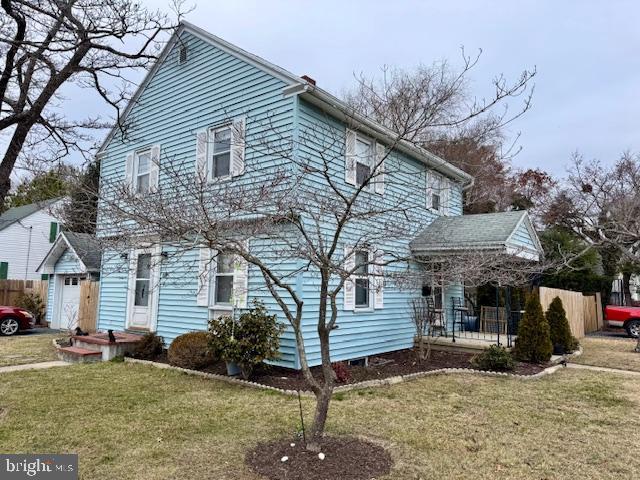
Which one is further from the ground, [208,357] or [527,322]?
[527,322]

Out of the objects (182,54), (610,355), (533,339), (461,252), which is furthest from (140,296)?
(610,355)

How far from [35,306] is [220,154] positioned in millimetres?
13085

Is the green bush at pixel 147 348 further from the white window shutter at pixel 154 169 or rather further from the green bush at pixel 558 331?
the green bush at pixel 558 331

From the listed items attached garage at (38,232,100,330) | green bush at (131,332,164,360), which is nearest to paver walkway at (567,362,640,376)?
green bush at (131,332,164,360)

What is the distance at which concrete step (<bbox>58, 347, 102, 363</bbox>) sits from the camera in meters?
9.86

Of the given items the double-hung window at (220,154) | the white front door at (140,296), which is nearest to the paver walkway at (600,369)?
the double-hung window at (220,154)

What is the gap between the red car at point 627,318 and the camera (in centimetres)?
1667

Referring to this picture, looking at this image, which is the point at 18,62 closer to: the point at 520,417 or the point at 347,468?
the point at 347,468

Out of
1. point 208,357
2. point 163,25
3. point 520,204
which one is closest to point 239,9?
point 163,25

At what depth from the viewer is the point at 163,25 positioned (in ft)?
→ 30.5

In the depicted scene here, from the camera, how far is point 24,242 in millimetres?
25984

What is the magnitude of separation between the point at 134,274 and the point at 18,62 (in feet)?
17.6

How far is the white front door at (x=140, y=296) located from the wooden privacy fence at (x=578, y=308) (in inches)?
425

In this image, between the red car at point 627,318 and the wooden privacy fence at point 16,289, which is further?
the wooden privacy fence at point 16,289
